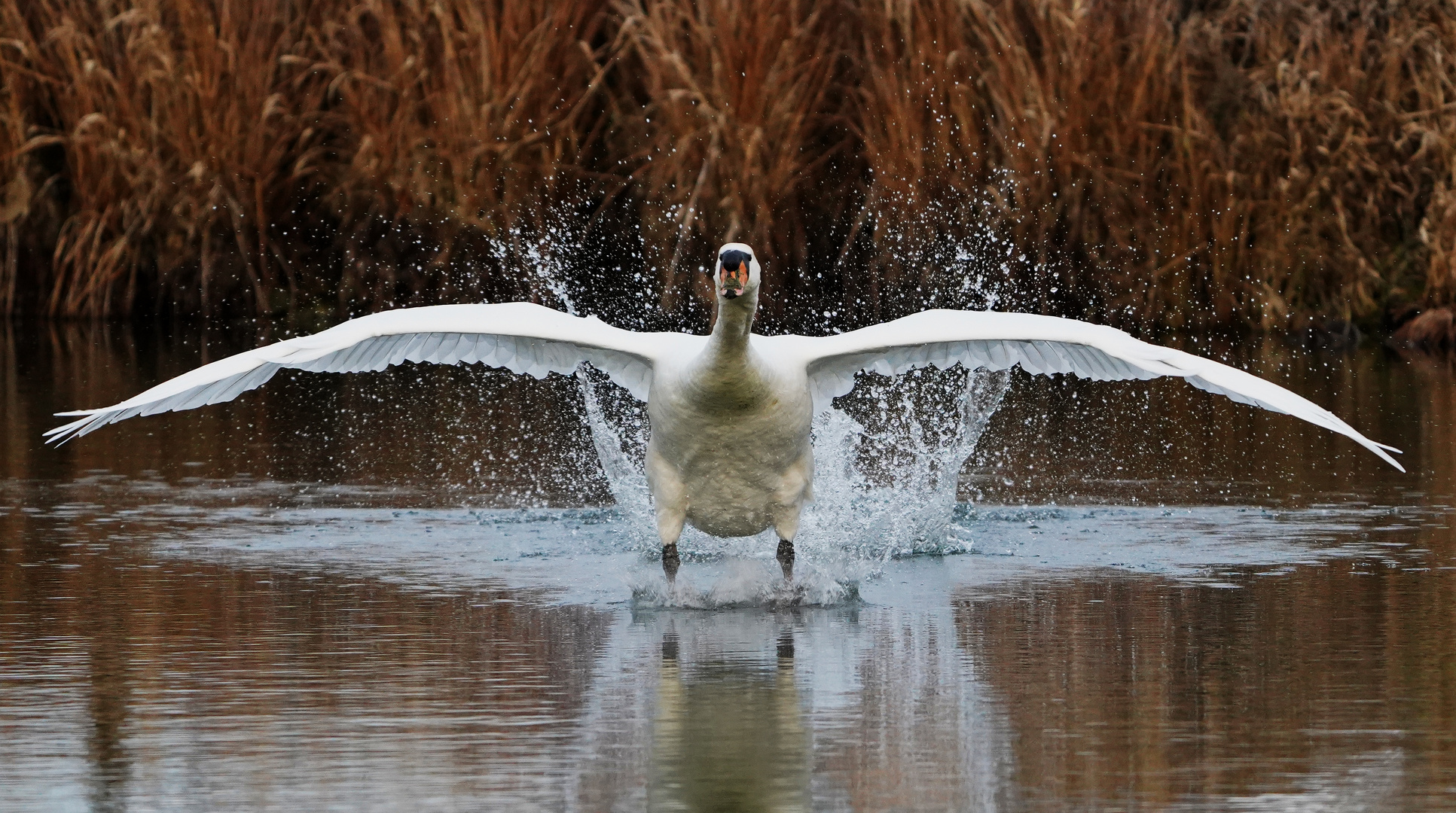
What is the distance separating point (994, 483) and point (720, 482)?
141 inches

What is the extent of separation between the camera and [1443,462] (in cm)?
1343

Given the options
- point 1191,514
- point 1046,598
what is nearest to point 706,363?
point 1046,598

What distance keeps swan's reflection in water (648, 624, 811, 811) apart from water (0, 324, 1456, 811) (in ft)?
0.05

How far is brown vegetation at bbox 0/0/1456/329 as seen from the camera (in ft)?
64.7

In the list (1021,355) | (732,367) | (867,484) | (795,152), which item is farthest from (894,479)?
(795,152)

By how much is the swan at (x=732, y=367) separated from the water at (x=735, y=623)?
41 centimetres

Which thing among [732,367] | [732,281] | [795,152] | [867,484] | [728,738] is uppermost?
[795,152]

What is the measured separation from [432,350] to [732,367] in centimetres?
182

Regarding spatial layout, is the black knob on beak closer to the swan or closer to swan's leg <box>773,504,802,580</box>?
the swan

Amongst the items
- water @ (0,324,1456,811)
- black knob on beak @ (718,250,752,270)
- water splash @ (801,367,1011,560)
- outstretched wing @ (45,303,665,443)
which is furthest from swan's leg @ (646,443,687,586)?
black knob on beak @ (718,250,752,270)

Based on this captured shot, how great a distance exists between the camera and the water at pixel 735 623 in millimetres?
6598

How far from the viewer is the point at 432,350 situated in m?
10.9

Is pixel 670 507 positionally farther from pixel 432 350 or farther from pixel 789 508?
pixel 432 350

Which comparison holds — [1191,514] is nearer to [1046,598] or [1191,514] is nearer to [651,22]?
[1046,598]
